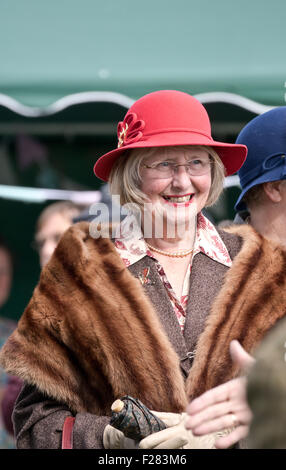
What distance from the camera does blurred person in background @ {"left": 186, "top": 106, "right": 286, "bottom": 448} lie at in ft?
3.31

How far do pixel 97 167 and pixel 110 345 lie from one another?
2.20 feet

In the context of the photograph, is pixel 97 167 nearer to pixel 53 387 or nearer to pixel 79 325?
pixel 79 325

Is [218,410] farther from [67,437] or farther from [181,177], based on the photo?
[181,177]

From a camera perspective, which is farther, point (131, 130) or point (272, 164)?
point (272, 164)

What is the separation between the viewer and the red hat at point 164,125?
2365mm

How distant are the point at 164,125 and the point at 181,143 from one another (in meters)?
0.11

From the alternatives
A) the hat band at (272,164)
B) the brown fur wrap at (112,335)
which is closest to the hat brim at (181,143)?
the hat band at (272,164)

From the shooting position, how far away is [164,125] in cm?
239

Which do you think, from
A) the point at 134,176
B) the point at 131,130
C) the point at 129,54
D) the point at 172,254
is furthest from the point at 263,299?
the point at 129,54

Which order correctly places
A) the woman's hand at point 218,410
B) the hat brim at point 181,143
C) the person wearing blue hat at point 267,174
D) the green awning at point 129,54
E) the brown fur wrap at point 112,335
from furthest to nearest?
the green awning at point 129,54 → the person wearing blue hat at point 267,174 → the hat brim at point 181,143 → the brown fur wrap at point 112,335 → the woman's hand at point 218,410

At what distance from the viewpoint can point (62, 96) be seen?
524 centimetres

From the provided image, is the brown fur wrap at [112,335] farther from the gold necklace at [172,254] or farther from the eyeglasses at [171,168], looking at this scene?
the eyeglasses at [171,168]

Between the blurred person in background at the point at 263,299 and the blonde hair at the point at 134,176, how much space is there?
0.82ft

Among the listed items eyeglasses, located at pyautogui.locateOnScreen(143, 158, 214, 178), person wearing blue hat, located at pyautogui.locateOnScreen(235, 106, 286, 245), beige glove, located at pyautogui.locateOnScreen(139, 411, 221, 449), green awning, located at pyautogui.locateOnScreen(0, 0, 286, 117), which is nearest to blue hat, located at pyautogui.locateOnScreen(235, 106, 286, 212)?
person wearing blue hat, located at pyautogui.locateOnScreen(235, 106, 286, 245)
